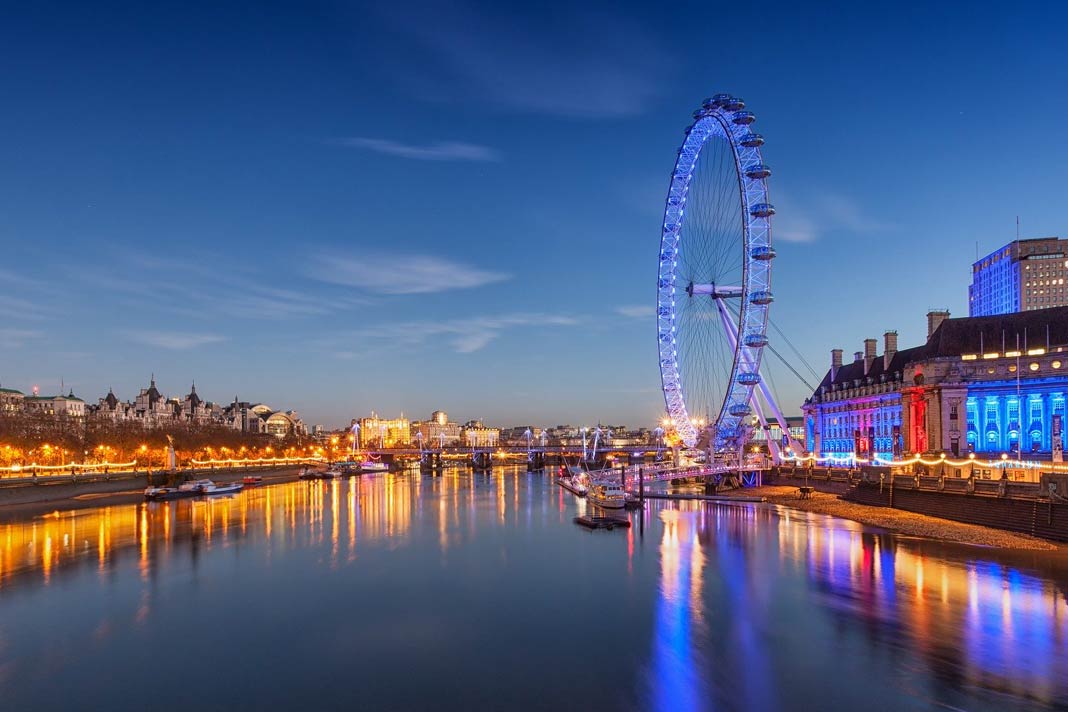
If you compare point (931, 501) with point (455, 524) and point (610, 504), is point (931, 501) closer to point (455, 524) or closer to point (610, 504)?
point (610, 504)

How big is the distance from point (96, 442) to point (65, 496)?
119 ft

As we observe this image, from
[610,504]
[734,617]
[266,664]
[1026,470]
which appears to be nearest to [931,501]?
[1026,470]

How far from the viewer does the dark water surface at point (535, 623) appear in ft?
63.3

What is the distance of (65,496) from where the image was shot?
7331 cm

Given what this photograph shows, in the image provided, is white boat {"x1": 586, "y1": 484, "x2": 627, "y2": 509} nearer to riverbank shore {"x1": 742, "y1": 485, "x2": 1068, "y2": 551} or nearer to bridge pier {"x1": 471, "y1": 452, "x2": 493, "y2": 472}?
riverbank shore {"x1": 742, "y1": 485, "x2": 1068, "y2": 551}

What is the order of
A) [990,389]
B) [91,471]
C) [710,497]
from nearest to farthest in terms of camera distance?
[990,389]
[710,497]
[91,471]

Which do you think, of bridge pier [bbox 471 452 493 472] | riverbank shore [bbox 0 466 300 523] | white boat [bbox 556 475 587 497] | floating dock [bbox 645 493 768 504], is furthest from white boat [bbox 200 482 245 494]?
bridge pier [bbox 471 452 493 472]

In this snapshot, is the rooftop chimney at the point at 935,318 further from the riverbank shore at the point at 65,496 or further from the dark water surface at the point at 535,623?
the riverbank shore at the point at 65,496

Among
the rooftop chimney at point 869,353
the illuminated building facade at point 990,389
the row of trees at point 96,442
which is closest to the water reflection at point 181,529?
the row of trees at point 96,442

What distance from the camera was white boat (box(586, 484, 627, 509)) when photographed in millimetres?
62438

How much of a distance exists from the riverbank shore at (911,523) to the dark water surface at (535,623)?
219 cm

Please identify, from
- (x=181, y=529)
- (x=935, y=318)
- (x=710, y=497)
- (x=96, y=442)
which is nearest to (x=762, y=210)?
(x=710, y=497)

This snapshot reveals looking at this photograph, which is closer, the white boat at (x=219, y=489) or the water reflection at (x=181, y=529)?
the water reflection at (x=181, y=529)

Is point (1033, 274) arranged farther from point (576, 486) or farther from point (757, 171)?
point (757, 171)
